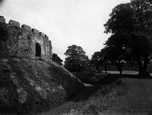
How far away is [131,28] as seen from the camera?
20.4 metres

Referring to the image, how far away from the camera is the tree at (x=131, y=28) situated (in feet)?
61.0

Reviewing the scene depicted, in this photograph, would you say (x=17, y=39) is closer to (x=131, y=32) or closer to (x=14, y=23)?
(x=14, y=23)

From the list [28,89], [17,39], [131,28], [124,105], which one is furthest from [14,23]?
[131,28]

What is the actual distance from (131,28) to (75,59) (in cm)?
2662

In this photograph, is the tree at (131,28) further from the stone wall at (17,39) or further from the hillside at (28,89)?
the stone wall at (17,39)

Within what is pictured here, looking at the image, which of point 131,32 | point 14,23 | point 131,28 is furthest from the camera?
point 131,28

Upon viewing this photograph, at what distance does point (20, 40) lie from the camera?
15773mm

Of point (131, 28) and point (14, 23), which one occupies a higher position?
point (131, 28)

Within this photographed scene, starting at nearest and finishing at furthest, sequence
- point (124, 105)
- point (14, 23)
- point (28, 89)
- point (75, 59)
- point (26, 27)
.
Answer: point (124, 105) < point (28, 89) < point (14, 23) < point (26, 27) < point (75, 59)

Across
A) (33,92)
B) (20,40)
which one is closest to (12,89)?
(33,92)

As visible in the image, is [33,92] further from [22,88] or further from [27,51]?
[27,51]

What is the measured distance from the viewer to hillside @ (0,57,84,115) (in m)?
9.98

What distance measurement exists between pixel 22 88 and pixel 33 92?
118cm

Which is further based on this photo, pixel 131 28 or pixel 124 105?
pixel 131 28
